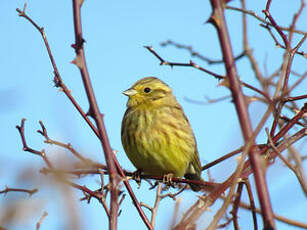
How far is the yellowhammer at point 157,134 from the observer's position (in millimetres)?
4727

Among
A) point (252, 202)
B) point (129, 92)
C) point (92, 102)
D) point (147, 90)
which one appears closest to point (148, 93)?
point (147, 90)

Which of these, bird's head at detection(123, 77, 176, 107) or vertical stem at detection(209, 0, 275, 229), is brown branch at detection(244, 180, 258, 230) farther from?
bird's head at detection(123, 77, 176, 107)

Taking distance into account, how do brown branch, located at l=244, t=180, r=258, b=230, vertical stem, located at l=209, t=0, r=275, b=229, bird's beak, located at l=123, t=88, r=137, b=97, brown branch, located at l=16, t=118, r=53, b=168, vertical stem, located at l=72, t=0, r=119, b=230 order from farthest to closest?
1. bird's beak, located at l=123, t=88, r=137, b=97
2. brown branch, located at l=16, t=118, r=53, b=168
3. brown branch, located at l=244, t=180, r=258, b=230
4. vertical stem, located at l=72, t=0, r=119, b=230
5. vertical stem, located at l=209, t=0, r=275, b=229

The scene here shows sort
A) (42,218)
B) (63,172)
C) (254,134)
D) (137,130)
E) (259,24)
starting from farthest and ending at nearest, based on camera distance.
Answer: (137,130) → (259,24) → (42,218) → (254,134) → (63,172)

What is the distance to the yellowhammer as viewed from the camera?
15.5 feet

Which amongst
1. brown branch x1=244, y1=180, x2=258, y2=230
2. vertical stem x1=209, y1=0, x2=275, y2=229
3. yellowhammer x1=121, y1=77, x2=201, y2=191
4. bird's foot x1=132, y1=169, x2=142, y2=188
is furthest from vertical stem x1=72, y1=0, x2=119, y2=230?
yellowhammer x1=121, y1=77, x2=201, y2=191

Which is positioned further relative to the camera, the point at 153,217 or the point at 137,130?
the point at 137,130

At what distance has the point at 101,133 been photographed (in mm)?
1448

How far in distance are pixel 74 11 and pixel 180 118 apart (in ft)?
12.6

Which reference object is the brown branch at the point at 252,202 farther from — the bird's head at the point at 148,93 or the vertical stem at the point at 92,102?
the bird's head at the point at 148,93

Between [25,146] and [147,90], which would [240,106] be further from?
[147,90]

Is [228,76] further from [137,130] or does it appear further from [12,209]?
[137,130]

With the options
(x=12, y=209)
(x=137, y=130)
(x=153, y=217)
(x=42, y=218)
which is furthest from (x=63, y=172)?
(x=137, y=130)

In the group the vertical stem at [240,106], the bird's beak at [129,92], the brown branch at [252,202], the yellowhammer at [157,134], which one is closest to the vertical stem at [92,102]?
the vertical stem at [240,106]
